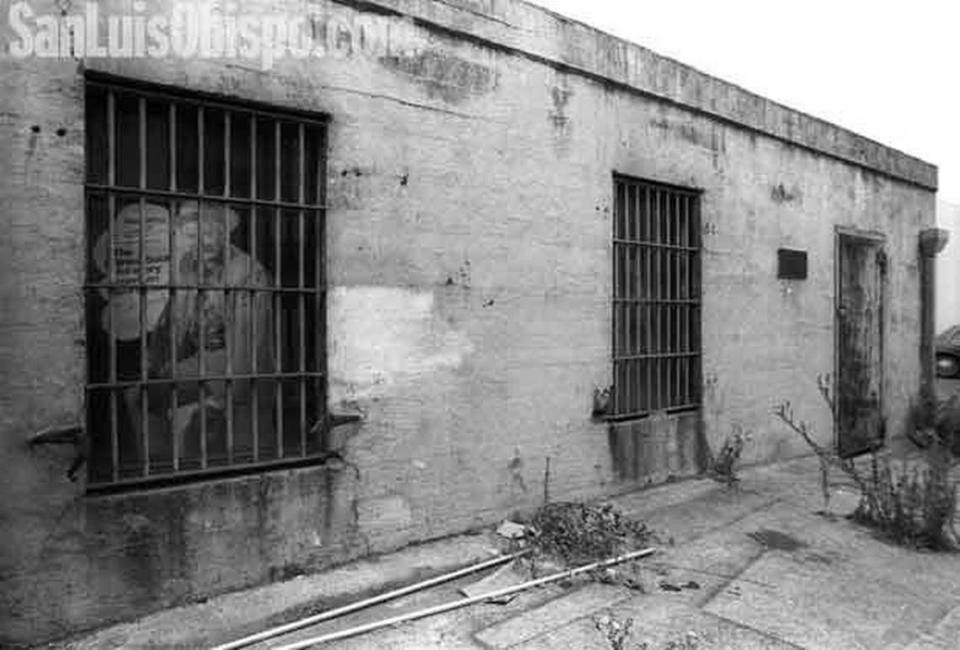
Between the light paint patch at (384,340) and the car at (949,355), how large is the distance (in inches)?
555

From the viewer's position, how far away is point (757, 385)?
665cm

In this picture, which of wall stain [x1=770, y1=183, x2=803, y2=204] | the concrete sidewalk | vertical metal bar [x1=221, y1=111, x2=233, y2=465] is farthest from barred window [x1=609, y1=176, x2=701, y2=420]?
vertical metal bar [x1=221, y1=111, x2=233, y2=465]

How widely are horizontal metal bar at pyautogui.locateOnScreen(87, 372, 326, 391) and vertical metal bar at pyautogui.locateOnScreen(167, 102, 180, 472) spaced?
0.04 metres

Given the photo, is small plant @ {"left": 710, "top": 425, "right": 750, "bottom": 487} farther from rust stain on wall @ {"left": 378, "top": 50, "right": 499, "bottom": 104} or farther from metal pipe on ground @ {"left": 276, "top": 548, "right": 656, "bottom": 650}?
rust stain on wall @ {"left": 378, "top": 50, "right": 499, "bottom": 104}

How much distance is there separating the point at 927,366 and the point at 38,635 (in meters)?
10.2

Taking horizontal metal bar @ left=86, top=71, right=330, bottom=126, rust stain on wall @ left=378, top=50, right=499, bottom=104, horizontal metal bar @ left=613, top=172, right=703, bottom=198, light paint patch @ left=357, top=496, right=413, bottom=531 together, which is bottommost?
light paint patch @ left=357, top=496, right=413, bottom=531

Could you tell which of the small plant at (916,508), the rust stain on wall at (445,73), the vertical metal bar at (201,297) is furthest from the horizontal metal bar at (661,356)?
the vertical metal bar at (201,297)

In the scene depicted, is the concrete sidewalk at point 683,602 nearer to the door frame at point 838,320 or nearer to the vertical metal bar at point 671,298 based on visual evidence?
the vertical metal bar at point 671,298

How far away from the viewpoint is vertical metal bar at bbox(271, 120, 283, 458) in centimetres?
361

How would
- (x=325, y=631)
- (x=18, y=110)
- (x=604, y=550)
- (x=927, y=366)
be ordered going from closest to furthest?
(x=18, y=110) < (x=325, y=631) < (x=604, y=550) < (x=927, y=366)

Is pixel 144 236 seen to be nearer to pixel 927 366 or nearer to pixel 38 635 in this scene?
pixel 38 635

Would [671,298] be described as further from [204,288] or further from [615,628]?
[204,288]

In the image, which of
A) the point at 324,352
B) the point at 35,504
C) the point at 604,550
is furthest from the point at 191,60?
the point at 604,550

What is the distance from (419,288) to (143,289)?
1.47 meters
